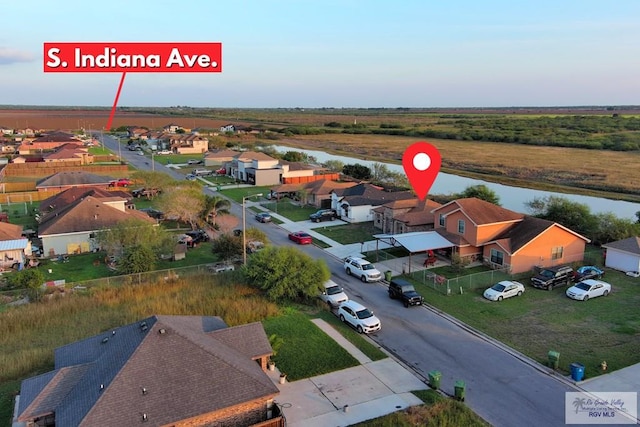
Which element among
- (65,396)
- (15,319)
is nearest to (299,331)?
(65,396)

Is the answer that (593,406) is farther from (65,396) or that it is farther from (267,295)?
(65,396)

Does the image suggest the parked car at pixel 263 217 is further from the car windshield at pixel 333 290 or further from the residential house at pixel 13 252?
the car windshield at pixel 333 290

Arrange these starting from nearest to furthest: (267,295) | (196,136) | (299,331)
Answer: (299,331), (267,295), (196,136)

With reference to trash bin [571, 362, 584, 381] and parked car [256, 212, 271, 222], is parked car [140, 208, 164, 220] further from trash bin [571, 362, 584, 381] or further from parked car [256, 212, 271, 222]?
trash bin [571, 362, 584, 381]

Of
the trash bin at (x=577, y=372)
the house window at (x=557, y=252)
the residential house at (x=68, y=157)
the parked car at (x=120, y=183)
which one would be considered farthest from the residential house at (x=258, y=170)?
the trash bin at (x=577, y=372)

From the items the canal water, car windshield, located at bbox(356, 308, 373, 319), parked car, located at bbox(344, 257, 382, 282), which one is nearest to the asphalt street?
car windshield, located at bbox(356, 308, 373, 319)

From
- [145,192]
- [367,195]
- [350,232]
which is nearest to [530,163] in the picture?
[367,195]
